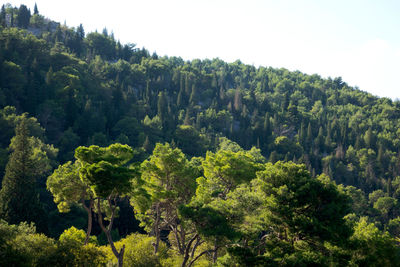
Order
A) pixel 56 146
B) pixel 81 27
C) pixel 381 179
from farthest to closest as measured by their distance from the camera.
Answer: pixel 81 27, pixel 381 179, pixel 56 146

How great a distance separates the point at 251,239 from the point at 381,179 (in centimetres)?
12511

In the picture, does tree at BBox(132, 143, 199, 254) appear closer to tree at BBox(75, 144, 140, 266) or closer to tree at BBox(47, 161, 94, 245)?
tree at BBox(47, 161, 94, 245)

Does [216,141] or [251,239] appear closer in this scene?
[251,239]

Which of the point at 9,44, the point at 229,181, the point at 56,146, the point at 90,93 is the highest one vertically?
the point at 9,44

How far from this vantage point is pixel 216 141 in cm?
11562

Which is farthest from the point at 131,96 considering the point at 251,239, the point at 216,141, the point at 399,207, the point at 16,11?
the point at 251,239

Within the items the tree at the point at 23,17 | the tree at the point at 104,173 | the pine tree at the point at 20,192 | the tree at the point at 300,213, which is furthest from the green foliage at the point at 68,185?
the tree at the point at 23,17

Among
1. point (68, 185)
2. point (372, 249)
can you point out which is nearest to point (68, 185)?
point (68, 185)

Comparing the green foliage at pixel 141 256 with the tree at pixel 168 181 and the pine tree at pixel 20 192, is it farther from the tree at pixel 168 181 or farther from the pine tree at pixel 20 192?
the pine tree at pixel 20 192

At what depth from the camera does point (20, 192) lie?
40.6m

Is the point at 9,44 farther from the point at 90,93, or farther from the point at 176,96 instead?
the point at 176,96

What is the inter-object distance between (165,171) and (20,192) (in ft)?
55.9

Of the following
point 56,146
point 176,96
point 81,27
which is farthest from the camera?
point 81,27

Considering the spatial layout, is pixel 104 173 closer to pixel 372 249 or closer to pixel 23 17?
pixel 372 249
